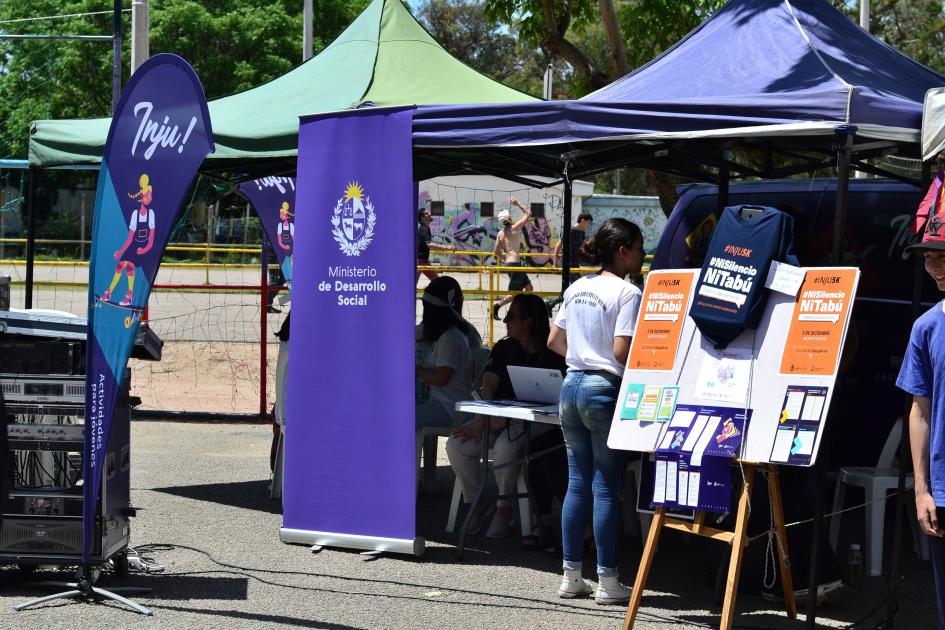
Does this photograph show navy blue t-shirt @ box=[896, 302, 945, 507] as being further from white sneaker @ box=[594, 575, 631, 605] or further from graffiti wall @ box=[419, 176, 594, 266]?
graffiti wall @ box=[419, 176, 594, 266]

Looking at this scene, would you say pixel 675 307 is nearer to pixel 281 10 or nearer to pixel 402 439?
pixel 402 439

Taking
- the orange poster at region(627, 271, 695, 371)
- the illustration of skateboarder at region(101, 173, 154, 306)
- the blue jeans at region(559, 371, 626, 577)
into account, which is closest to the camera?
the orange poster at region(627, 271, 695, 371)

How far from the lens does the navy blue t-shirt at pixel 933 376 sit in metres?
4.14

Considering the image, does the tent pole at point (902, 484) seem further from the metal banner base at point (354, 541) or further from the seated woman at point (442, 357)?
the seated woman at point (442, 357)

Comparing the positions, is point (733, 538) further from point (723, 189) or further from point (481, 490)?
point (723, 189)

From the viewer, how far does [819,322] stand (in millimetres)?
5199

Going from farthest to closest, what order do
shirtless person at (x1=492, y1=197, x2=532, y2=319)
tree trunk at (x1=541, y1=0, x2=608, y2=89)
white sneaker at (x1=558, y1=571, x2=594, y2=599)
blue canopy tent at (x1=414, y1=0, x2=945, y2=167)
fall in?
shirtless person at (x1=492, y1=197, x2=532, y2=319)
tree trunk at (x1=541, y1=0, x2=608, y2=89)
white sneaker at (x1=558, y1=571, x2=594, y2=599)
blue canopy tent at (x1=414, y1=0, x2=945, y2=167)

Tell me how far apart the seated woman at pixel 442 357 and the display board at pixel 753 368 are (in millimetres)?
2365

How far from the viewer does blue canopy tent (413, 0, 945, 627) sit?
553cm

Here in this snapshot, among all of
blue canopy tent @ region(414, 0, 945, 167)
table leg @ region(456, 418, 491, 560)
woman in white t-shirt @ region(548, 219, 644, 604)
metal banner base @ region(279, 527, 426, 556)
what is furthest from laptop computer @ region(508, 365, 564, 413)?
blue canopy tent @ region(414, 0, 945, 167)

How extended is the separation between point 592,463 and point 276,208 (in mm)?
5254

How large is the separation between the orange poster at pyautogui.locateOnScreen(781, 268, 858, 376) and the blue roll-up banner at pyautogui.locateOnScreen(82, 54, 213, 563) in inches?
113

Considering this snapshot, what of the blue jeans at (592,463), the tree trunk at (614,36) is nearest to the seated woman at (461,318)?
the blue jeans at (592,463)

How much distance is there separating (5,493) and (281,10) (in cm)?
3261
